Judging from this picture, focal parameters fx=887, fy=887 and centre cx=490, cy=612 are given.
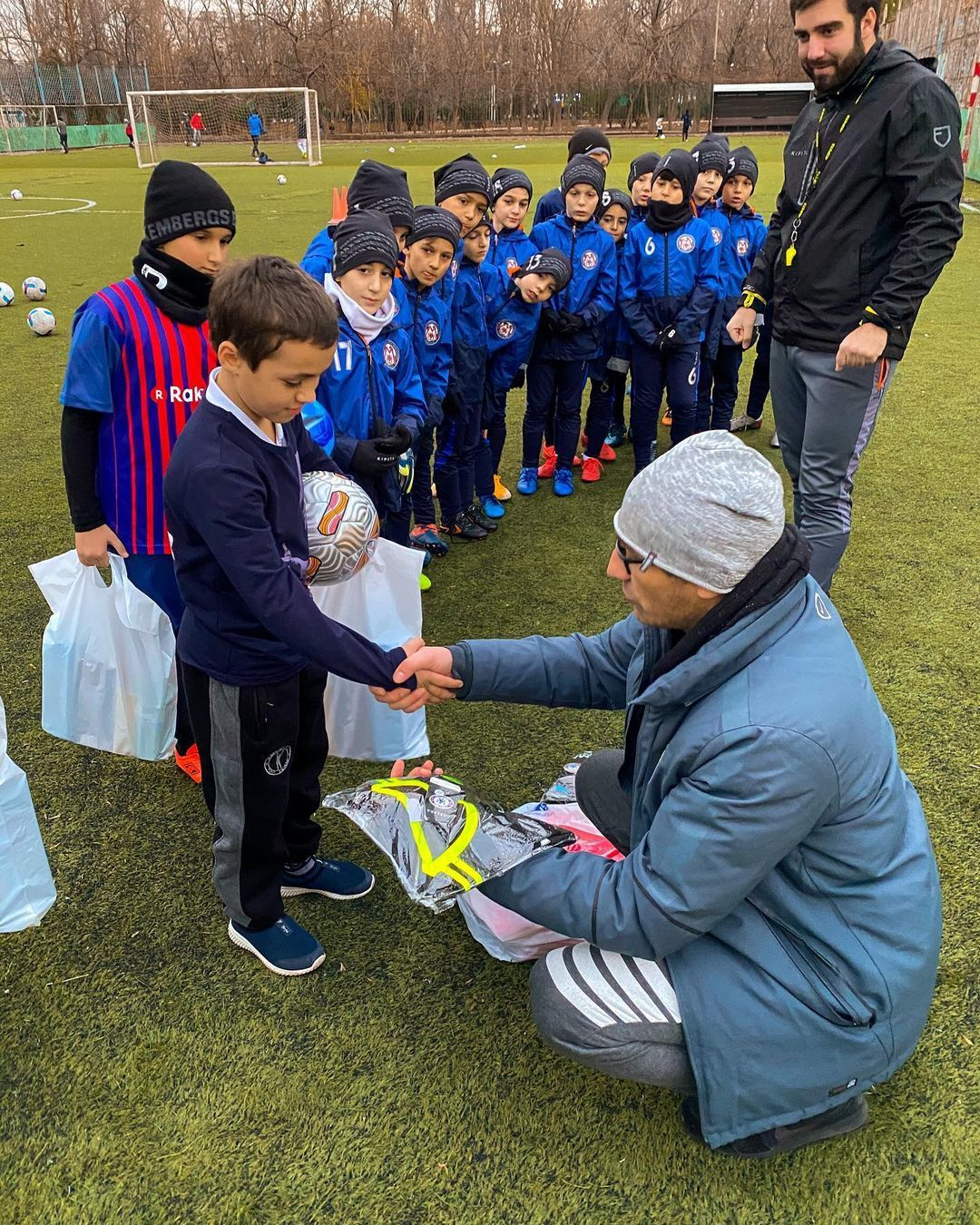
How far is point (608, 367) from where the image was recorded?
5324mm

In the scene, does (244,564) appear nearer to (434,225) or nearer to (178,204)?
(178,204)

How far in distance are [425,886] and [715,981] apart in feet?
1.95

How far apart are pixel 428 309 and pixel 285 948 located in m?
2.75

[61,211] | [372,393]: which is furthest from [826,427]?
[61,211]

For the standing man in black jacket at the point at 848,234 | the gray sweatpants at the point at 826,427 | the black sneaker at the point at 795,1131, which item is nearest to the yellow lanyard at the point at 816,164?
the standing man in black jacket at the point at 848,234

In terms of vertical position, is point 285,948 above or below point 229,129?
below

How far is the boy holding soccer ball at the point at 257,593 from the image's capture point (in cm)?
174

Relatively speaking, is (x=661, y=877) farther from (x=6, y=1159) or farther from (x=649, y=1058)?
(x=6, y=1159)

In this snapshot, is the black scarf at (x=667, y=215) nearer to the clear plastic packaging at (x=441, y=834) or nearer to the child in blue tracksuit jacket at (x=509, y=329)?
the child in blue tracksuit jacket at (x=509, y=329)

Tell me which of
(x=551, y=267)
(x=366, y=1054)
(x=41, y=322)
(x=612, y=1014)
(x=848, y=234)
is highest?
(x=848, y=234)

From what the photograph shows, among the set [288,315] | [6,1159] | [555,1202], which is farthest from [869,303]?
[6,1159]

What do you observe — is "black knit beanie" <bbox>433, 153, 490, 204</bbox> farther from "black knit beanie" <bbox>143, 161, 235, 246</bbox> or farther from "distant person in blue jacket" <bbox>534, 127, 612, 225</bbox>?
"black knit beanie" <bbox>143, 161, 235, 246</bbox>

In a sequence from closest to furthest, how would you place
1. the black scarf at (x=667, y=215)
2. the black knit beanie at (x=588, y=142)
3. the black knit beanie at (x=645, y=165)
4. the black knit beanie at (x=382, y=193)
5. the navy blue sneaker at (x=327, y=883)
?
the navy blue sneaker at (x=327, y=883) < the black knit beanie at (x=382, y=193) < the black scarf at (x=667, y=215) < the black knit beanie at (x=645, y=165) < the black knit beanie at (x=588, y=142)

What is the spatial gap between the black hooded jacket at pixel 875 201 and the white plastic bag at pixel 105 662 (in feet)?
8.11
